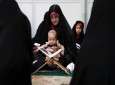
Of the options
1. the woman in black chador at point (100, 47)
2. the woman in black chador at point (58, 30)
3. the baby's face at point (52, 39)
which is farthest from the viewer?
the woman in black chador at point (58, 30)

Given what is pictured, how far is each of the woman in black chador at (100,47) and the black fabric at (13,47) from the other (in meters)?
0.46

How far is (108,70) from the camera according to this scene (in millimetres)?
2898

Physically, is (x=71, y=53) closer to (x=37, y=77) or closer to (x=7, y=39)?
(x=37, y=77)

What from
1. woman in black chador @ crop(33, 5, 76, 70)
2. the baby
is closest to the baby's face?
the baby

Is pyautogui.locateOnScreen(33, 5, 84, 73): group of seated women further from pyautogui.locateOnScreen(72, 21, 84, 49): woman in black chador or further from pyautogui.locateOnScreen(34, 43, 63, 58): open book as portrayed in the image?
pyautogui.locateOnScreen(72, 21, 84, 49): woman in black chador

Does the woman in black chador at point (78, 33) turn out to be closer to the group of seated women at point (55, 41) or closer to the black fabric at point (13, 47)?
the group of seated women at point (55, 41)

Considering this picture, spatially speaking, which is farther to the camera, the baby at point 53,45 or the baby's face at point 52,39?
the baby's face at point 52,39

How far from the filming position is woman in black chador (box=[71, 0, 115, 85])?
9.53 ft

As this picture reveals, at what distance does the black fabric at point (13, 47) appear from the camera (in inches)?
125

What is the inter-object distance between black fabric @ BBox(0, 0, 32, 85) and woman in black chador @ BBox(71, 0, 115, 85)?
0.46 m

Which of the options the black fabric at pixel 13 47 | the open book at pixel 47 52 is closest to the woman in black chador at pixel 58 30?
the open book at pixel 47 52

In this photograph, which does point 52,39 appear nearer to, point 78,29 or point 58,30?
point 58,30

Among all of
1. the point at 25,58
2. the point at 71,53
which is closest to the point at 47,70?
the point at 71,53

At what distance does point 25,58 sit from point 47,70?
7.27 ft
